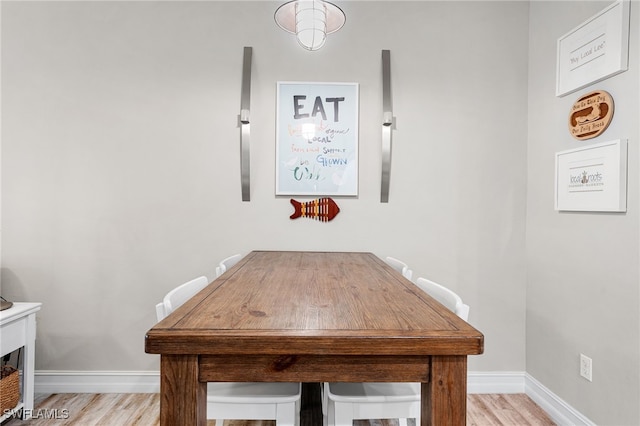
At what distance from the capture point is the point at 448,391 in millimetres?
739

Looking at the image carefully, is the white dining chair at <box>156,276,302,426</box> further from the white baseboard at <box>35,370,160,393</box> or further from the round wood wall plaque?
the round wood wall plaque

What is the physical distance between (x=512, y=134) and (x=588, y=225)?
2.49 ft

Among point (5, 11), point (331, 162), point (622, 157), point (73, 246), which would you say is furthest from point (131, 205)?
point (622, 157)

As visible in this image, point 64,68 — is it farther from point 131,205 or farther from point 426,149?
point 426,149

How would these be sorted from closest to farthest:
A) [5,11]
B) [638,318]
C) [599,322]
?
[638,318] < [599,322] < [5,11]

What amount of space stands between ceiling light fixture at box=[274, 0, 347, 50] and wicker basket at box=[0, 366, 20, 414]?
210 cm

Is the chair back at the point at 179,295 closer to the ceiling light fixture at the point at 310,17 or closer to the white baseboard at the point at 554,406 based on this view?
the ceiling light fixture at the point at 310,17

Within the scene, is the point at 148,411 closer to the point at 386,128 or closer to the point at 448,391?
the point at 448,391

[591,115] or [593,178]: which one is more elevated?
[591,115]

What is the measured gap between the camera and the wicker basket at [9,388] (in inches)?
68.1

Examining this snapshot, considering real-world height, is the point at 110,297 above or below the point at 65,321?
above

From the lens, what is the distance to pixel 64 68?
222cm

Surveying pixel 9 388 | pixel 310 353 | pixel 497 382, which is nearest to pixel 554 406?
pixel 497 382

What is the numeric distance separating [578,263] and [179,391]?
6.33 ft
